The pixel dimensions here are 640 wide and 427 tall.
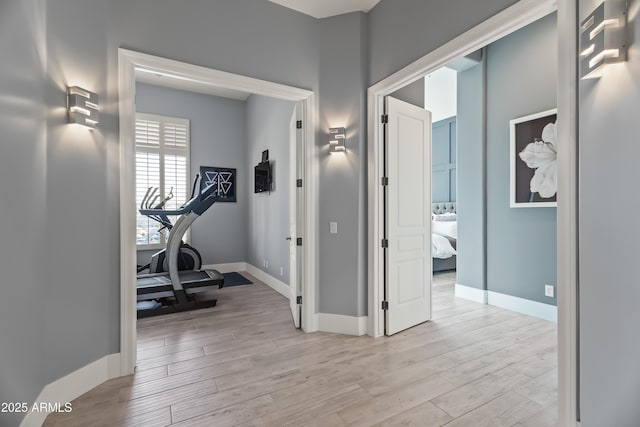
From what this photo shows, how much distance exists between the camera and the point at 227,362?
2549mm

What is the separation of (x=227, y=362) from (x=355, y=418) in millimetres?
1249

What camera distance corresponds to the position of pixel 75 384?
6.75 ft

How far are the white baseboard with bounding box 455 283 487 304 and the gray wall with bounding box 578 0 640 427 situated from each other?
2819 mm

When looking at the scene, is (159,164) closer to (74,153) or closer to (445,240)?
(74,153)

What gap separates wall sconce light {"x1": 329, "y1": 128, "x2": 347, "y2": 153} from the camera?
10.3 ft

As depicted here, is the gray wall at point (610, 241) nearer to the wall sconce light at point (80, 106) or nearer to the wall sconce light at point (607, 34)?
the wall sconce light at point (607, 34)

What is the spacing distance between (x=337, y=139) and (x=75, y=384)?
295 cm

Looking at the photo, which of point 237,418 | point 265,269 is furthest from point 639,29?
point 265,269

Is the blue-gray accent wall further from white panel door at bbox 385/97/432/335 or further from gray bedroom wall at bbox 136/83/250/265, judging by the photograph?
gray bedroom wall at bbox 136/83/250/265

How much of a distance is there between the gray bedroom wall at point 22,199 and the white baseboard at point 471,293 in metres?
4.64

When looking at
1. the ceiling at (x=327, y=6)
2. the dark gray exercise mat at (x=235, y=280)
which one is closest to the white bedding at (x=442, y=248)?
the dark gray exercise mat at (x=235, y=280)

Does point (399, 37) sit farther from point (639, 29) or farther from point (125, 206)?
point (125, 206)

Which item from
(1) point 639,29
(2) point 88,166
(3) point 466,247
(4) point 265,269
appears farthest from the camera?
(4) point 265,269

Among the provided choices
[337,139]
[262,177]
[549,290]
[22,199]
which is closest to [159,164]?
[262,177]
